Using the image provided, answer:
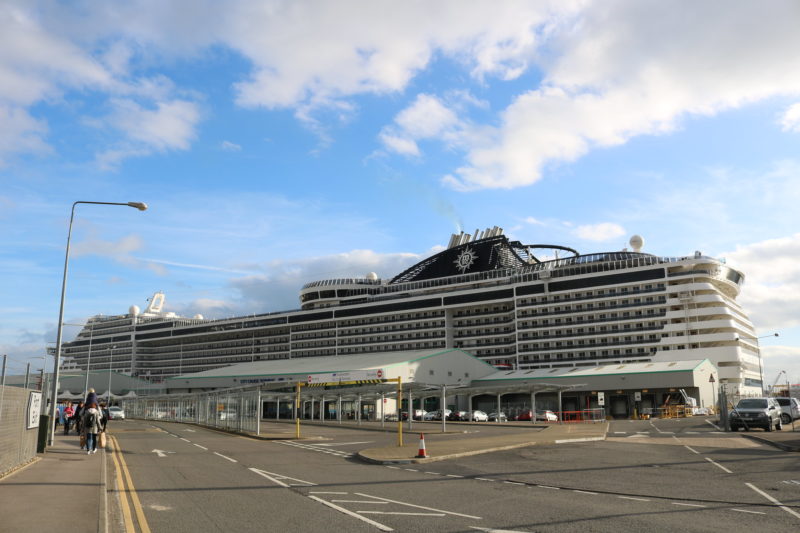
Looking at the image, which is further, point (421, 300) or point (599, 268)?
point (421, 300)

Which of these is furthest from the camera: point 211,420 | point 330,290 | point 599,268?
point 330,290

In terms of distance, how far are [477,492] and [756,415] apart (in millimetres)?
24269

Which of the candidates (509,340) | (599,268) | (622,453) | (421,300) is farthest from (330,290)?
(622,453)

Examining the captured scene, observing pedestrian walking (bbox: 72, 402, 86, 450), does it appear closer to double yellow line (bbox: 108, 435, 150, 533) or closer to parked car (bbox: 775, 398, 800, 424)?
double yellow line (bbox: 108, 435, 150, 533)

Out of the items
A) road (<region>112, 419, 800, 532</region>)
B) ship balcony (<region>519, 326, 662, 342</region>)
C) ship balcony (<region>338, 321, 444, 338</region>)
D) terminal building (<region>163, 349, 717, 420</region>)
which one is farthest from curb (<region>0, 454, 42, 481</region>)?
ship balcony (<region>338, 321, 444, 338</region>)

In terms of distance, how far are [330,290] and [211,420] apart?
261 feet

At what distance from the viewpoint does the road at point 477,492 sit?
9.01 metres

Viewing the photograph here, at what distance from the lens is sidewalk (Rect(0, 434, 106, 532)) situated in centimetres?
841

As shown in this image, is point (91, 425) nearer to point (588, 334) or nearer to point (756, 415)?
point (756, 415)

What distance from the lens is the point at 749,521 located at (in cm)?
898

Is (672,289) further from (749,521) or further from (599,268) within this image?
(749,521)

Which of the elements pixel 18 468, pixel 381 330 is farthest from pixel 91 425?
pixel 381 330

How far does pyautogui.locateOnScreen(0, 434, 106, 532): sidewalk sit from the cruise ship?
6436cm

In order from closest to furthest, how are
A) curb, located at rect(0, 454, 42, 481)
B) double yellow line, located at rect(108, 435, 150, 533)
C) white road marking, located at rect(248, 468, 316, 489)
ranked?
double yellow line, located at rect(108, 435, 150, 533) < curb, located at rect(0, 454, 42, 481) < white road marking, located at rect(248, 468, 316, 489)
